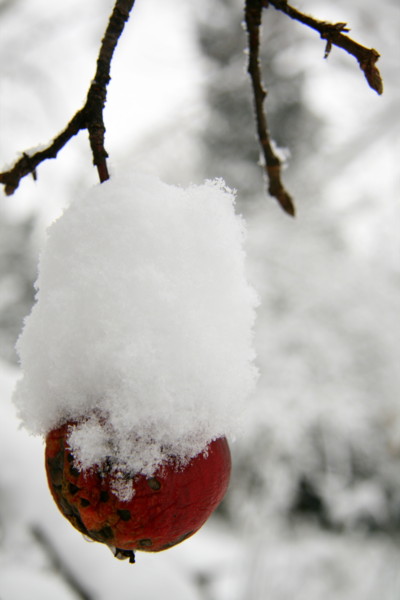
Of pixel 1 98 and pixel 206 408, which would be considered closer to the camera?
pixel 206 408

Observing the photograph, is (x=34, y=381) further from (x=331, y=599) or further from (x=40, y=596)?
(x=331, y=599)

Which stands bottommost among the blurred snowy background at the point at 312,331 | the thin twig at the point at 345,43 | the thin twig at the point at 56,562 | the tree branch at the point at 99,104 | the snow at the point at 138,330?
the thin twig at the point at 56,562

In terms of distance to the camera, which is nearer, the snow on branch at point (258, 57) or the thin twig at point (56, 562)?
the snow on branch at point (258, 57)

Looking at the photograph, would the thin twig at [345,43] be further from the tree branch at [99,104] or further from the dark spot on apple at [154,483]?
the dark spot on apple at [154,483]

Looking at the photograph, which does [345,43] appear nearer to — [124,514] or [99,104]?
[99,104]

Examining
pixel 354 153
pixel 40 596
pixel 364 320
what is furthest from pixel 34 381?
pixel 354 153

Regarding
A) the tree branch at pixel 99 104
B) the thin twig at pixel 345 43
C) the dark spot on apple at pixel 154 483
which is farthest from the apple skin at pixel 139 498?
the thin twig at pixel 345 43
